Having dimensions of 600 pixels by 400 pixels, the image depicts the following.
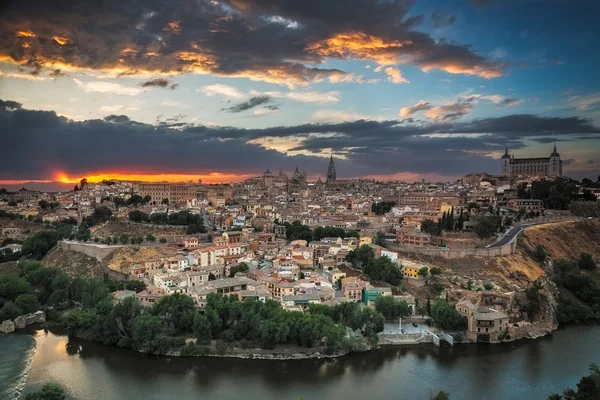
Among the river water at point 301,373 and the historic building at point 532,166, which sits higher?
the historic building at point 532,166

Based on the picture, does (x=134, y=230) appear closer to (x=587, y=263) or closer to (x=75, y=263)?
(x=75, y=263)

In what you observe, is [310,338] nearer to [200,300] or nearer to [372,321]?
[372,321]

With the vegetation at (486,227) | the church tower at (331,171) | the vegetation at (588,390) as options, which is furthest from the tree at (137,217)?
the church tower at (331,171)

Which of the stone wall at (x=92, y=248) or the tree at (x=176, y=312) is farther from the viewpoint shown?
the stone wall at (x=92, y=248)

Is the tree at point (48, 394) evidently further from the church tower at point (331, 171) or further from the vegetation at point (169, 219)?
the church tower at point (331, 171)

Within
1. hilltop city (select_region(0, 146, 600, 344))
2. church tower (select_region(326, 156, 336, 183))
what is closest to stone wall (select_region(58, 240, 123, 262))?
hilltop city (select_region(0, 146, 600, 344))

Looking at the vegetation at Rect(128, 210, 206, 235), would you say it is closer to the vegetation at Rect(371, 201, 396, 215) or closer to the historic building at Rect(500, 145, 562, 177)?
the vegetation at Rect(371, 201, 396, 215)

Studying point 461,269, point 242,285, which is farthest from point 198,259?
point 461,269

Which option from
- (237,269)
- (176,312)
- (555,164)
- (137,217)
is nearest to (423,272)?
(237,269)
